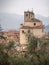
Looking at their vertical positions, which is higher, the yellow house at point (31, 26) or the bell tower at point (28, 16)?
the bell tower at point (28, 16)

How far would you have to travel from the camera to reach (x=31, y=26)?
648 inches

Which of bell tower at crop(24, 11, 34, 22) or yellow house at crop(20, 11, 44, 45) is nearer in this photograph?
yellow house at crop(20, 11, 44, 45)

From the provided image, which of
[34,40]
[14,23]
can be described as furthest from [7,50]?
[14,23]

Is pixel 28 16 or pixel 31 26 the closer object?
pixel 31 26

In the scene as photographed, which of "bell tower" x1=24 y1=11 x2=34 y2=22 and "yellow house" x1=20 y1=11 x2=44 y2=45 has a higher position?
"bell tower" x1=24 y1=11 x2=34 y2=22

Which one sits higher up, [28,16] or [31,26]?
[28,16]

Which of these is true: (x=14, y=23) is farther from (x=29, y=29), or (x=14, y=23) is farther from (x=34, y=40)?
(x=34, y=40)

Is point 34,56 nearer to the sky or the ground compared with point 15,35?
nearer to the sky

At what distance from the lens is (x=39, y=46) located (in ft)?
31.8

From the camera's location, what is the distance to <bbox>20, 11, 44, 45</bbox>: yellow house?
621 inches

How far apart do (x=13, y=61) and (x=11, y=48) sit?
1225 millimetres

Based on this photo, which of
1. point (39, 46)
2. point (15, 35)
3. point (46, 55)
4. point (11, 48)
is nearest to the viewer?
point (46, 55)

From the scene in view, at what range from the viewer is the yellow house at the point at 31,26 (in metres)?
15.8

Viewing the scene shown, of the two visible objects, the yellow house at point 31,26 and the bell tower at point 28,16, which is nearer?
the yellow house at point 31,26
